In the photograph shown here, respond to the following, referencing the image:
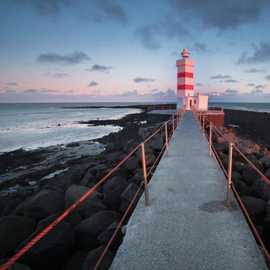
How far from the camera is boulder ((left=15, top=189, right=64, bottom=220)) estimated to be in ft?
13.6

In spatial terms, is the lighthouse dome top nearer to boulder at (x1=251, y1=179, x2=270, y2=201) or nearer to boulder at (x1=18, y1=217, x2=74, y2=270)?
boulder at (x1=251, y1=179, x2=270, y2=201)

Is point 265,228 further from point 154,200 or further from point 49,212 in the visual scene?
point 49,212

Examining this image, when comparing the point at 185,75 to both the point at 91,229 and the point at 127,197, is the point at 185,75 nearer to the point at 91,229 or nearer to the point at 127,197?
the point at 127,197

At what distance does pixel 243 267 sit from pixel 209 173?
251cm

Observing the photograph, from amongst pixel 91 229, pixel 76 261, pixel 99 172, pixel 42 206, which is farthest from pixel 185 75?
pixel 76 261

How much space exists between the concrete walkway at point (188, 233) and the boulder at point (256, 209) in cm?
46

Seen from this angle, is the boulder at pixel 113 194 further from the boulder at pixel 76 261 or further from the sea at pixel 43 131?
the sea at pixel 43 131

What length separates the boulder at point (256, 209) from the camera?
343cm

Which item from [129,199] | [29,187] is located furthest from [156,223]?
[29,187]

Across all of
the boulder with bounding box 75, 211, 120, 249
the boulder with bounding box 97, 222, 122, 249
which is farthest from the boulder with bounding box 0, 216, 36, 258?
the boulder with bounding box 97, 222, 122, 249

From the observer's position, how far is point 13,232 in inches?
130

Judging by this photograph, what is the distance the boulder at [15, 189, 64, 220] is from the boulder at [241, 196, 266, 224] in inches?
137

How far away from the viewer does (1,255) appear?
3.09 m

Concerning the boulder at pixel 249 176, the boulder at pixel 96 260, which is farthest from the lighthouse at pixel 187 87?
the boulder at pixel 96 260
